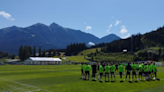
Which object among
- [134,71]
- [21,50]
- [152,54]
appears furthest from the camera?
[21,50]

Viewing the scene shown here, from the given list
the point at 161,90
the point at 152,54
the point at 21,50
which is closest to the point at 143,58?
the point at 152,54

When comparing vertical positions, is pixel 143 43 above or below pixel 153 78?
above

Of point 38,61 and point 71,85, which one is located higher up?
point 71,85

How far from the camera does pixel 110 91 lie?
14.6 meters

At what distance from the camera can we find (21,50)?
180 meters

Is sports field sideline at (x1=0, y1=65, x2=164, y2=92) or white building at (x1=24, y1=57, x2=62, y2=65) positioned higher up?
sports field sideline at (x1=0, y1=65, x2=164, y2=92)

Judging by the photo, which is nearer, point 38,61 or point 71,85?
point 71,85

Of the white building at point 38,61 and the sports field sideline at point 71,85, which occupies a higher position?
the sports field sideline at point 71,85

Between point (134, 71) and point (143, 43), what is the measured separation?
15441 cm

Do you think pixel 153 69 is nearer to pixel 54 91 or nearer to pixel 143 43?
pixel 54 91

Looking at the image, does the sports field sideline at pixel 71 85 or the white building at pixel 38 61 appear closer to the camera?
the sports field sideline at pixel 71 85

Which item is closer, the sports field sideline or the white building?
the sports field sideline

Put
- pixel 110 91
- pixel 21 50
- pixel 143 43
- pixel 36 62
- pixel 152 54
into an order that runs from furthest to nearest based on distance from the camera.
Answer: pixel 21 50, pixel 143 43, pixel 152 54, pixel 36 62, pixel 110 91

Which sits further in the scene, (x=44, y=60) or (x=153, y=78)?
(x=44, y=60)
